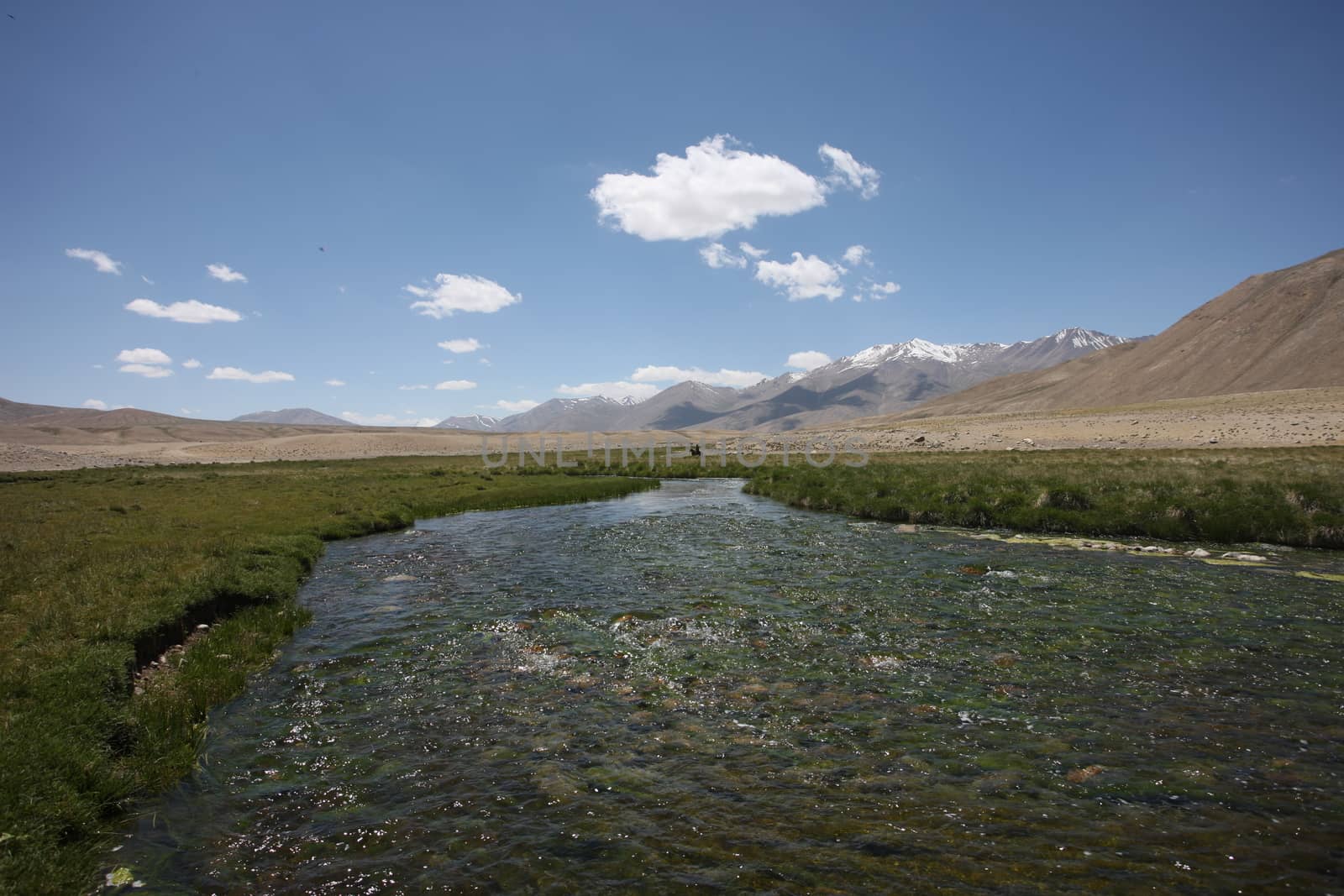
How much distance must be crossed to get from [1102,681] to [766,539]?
665 inches

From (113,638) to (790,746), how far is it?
14126mm

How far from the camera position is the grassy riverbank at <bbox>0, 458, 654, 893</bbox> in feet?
24.9

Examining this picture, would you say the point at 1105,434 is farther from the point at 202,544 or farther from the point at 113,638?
the point at 113,638

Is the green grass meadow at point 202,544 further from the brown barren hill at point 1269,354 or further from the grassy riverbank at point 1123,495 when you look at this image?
the brown barren hill at point 1269,354

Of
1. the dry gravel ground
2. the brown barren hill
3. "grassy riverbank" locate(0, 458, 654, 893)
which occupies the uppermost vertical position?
the brown barren hill

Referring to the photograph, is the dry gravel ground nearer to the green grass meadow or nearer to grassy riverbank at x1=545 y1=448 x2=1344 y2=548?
the green grass meadow

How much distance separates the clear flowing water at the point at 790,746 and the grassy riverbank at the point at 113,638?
0.77 meters

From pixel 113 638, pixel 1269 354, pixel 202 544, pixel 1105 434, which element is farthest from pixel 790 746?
pixel 1269 354

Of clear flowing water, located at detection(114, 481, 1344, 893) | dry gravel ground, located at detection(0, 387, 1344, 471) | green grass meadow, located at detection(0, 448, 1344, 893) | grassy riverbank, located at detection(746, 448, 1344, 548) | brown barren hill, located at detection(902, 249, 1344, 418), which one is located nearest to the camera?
clear flowing water, located at detection(114, 481, 1344, 893)

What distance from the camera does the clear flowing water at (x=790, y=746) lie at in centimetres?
730

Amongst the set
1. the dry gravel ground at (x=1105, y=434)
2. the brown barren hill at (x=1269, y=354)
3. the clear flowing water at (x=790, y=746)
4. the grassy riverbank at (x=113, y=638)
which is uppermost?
the brown barren hill at (x=1269, y=354)

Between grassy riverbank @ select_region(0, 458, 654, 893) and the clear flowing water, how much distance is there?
77 centimetres

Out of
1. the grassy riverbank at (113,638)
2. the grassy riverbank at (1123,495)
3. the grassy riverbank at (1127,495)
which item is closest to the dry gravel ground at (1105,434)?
the grassy riverbank at (1123,495)

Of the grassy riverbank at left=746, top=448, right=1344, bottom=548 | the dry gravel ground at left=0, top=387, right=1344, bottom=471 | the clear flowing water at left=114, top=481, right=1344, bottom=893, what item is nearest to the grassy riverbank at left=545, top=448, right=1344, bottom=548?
the grassy riverbank at left=746, top=448, right=1344, bottom=548
